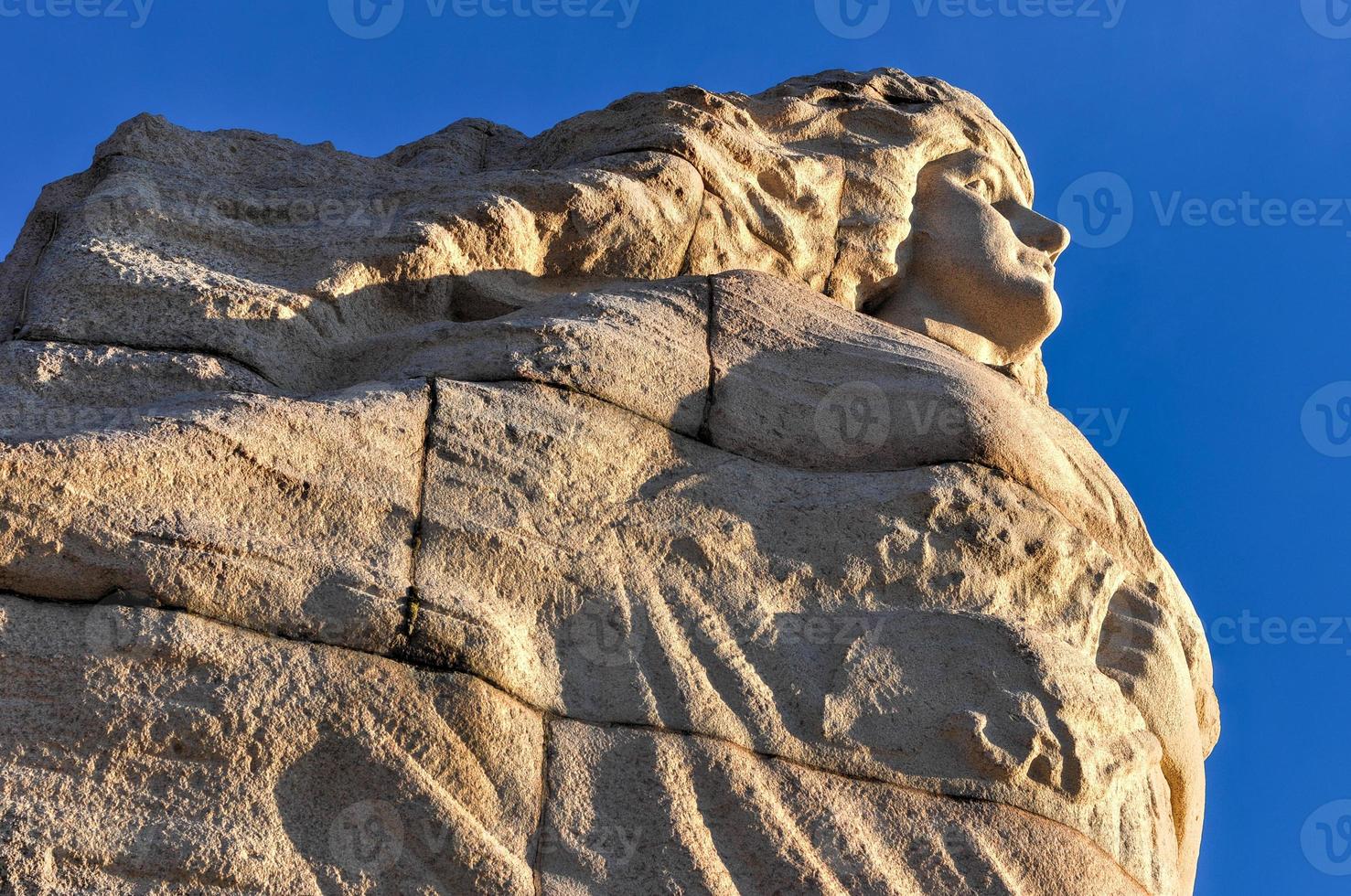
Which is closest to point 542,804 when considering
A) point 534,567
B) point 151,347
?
point 534,567

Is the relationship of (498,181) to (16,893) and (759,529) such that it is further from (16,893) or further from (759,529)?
(16,893)

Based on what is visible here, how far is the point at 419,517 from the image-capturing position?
4.36m

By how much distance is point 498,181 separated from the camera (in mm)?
5902

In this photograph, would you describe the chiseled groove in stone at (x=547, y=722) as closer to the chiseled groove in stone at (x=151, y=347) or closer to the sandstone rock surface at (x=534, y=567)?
the sandstone rock surface at (x=534, y=567)

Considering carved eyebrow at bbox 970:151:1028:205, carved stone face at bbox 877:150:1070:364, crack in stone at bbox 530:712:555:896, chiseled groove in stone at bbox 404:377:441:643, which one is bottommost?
crack in stone at bbox 530:712:555:896

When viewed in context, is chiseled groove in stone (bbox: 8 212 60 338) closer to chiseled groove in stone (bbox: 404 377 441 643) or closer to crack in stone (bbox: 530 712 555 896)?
chiseled groove in stone (bbox: 404 377 441 643)

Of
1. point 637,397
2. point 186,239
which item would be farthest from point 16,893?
point 186,239

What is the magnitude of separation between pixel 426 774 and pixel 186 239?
2.40m

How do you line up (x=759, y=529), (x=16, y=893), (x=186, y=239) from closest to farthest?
1. (x=16, y=893)
2. (x=759, y=529)
3. (x=186, y=239)

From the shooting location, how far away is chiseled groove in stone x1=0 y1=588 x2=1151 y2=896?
386 centimetres

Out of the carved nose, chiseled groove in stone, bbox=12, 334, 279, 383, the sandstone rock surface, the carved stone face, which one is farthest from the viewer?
the carved nose

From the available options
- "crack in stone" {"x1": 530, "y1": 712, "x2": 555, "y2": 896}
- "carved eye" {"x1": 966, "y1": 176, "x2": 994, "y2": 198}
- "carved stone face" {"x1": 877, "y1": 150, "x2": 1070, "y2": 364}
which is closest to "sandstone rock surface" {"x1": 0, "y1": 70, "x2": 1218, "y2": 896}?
"crack in stone" {"x1": 530, "y1": 712, "x2": 555, "y2": 896}

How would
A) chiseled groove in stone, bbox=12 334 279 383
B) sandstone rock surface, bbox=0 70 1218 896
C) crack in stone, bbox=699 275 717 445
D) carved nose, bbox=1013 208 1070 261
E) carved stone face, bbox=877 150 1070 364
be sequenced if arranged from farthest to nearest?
carved nose, bbox=1013 208 1070 261
carved stone face, bbox=877 150 1070 364
crack in stone, bbox=699 275 717 445
chiseled groove in stone, bbox=12 334 279 383
sandstone rock surface, bbox=0 70 1218 896

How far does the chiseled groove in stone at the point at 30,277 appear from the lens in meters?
5.06
